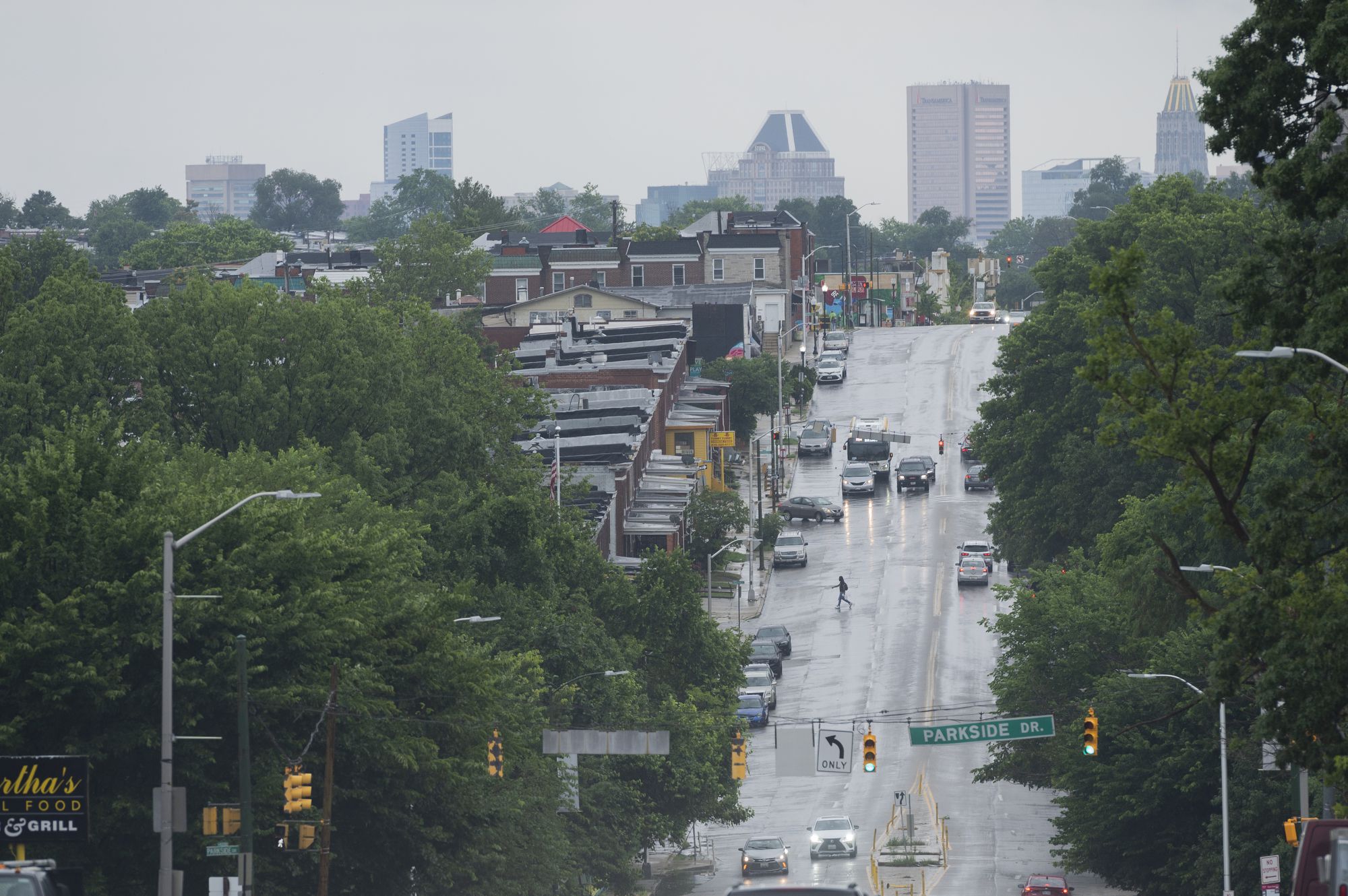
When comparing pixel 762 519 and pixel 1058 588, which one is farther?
pixel 762 519

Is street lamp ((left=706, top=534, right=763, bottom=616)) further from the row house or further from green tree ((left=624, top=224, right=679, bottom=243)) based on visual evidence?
green tree ((left=624, top=224, right=679, bottom=243))

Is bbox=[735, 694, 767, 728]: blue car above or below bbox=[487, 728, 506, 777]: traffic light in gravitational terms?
below

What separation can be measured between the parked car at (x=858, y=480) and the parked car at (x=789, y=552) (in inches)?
515

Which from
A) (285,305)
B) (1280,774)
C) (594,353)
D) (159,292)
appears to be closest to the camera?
(1280,774)

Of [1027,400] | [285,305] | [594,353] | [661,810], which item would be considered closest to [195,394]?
[285,305]

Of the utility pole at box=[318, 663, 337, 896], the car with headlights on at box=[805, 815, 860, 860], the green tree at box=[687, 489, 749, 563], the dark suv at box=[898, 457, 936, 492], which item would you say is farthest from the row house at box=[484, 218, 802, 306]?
the utility pole at box=[318, 663, 337, 896]

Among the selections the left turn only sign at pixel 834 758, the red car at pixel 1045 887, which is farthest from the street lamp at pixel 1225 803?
the left turn only sign at pixel 834 758

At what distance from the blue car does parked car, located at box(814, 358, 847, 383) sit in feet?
208

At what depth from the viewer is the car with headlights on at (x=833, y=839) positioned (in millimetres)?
63719

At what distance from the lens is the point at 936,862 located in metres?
63.4

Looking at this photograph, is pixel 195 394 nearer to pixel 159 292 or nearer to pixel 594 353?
pixel 594 353

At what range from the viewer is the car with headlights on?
63719mm

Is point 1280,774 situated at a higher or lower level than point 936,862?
higher

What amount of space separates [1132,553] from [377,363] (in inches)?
998
